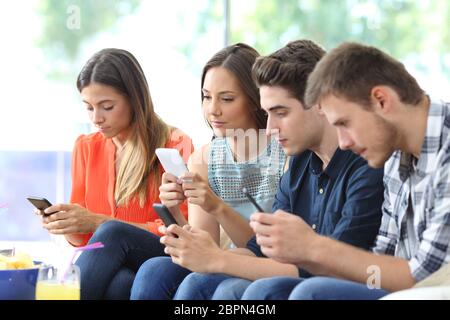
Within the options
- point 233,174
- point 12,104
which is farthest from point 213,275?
point 12,104

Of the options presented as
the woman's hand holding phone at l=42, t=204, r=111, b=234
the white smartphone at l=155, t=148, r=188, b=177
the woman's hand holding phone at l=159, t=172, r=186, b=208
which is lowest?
the woman's hand holding phone at l=42, t=204, r=111, b=234

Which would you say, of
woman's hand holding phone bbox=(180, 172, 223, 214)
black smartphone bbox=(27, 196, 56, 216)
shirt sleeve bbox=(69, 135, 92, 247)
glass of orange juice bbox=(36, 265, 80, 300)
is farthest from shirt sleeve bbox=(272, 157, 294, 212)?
shirt sleeve bbox=(69, 135, 92, 247)

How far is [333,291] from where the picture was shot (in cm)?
188

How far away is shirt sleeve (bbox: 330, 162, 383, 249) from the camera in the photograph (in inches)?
87.2

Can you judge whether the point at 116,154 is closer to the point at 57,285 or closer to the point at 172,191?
the point at 172,191

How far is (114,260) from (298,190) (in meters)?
0.58

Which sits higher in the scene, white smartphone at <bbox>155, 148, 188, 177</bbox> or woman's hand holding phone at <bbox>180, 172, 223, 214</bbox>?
white smartphone at <bbox>155, 148, 188, 177</bbox>

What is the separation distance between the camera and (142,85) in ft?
10.2

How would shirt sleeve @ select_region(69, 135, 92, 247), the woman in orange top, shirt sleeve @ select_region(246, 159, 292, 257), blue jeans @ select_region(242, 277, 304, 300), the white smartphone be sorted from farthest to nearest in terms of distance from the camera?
shirt sleeve @ select_region(69, 135, 92, 247), the woman in orange top, the white smartphone, shirt sleeve @ select_region(246, 159, 292, 257), blue jeans @ select_region(242, 277, 304, 300)

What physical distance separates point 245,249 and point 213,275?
293 millimetres

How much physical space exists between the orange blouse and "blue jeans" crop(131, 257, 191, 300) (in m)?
0.51

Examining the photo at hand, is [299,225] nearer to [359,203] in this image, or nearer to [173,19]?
[359,203]

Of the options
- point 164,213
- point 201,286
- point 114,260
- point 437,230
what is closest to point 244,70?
point 164,213

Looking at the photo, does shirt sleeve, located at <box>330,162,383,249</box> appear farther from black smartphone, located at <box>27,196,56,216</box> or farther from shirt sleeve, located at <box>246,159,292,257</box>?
black smartphone, located at <box>27,196,56,216</box>
